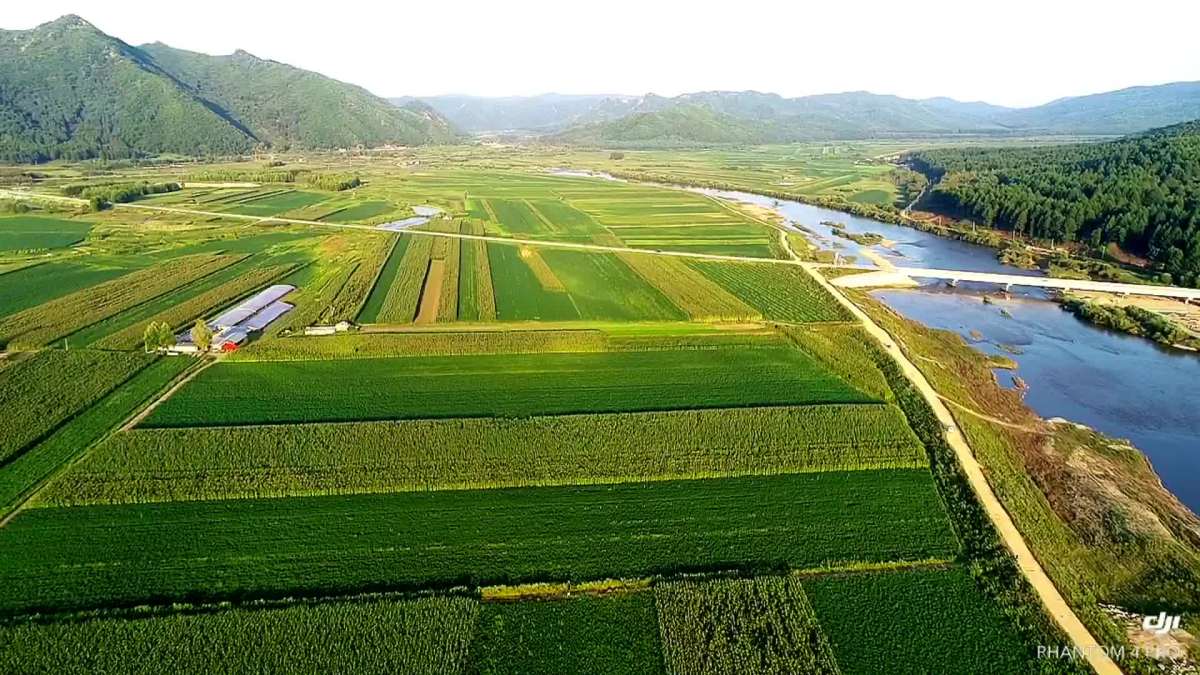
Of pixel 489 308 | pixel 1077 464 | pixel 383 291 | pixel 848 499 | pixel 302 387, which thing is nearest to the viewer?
pixel 848 499

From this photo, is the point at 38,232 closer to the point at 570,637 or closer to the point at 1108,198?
the point at 570,637

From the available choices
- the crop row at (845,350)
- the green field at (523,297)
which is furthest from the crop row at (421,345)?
the crop row at (845,350)

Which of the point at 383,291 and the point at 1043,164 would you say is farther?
the point at 1043,164

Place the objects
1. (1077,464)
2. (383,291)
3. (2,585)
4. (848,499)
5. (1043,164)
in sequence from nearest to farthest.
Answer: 1. (2,585)
2. (848,499)
3. (1077,464)
4. (383,291)
5. (1043,164)

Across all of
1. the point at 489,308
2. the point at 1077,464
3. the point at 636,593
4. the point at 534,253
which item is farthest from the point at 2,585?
the point at 534,253

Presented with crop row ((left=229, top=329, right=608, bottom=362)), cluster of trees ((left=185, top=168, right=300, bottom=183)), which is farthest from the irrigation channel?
cluster of trees ((left=185, top=168, right=300, bottom=183))

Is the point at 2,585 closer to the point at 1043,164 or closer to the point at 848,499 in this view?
the point at 848,499

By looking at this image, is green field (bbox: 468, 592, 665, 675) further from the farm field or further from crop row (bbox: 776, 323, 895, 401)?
crop row (bbox: 776, 323, 895, 401)
